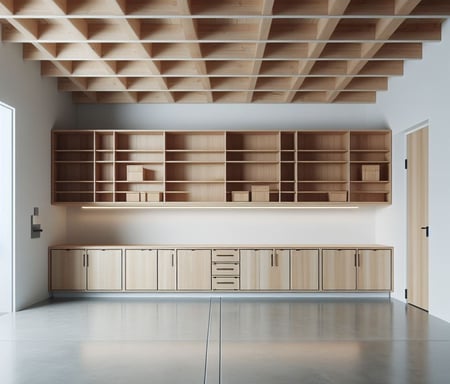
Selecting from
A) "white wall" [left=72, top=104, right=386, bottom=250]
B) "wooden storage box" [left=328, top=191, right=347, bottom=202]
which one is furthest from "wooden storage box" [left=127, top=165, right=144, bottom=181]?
"wooden storage box" [left=328, top=191, right=347, bottom=202]

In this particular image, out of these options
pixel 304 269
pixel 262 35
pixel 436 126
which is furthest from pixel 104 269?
pixel 436 126

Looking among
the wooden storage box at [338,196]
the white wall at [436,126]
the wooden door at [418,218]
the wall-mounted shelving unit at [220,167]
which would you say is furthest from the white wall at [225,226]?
the white wall at [436,126]

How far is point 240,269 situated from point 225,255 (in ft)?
0.99

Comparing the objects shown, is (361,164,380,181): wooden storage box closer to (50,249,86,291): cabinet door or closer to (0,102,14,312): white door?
(50,249,86,291): cabinet door

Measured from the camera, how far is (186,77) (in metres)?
7.73

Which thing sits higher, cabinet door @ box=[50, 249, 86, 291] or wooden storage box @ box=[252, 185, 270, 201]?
wooden storage box @ box=[252, 185, 270, 201]

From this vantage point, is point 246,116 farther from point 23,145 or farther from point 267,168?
point 23,145

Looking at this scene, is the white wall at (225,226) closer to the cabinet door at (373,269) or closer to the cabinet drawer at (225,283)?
the cabinet door at (373,269)

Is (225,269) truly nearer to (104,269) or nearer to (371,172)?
(104,269)

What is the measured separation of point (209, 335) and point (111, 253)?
2.98 metres

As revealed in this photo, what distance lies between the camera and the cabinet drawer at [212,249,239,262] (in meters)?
7.84

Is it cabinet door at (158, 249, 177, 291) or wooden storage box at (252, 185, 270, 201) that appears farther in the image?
wooden storage box at (252, 185, 270, 201)

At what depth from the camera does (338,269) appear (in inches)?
309

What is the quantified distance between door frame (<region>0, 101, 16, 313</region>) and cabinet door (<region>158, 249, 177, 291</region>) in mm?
2098
